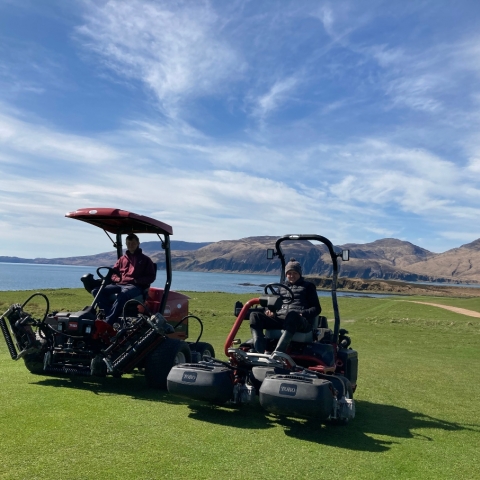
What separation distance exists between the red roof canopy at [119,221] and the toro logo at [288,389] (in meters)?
4.29

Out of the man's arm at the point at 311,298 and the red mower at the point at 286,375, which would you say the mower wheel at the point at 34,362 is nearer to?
the red mower at the point at 286,375

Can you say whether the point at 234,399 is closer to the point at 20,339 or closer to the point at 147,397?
the point at 147,397

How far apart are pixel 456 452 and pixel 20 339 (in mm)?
7111

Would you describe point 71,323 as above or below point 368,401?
above

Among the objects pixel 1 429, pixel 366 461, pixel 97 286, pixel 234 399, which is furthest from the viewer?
pixel 97 286

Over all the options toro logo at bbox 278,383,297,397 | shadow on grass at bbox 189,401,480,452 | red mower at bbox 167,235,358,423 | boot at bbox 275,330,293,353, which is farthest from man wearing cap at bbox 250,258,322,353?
toro logo at bbox 278,383,297,397

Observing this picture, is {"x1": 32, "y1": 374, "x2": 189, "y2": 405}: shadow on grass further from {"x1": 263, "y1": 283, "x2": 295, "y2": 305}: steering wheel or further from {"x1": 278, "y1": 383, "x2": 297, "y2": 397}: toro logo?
{"x1": 263, "y1": 283, "x2": 295, "y2": 305}: steering wheel

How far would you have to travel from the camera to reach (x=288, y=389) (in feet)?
20.1

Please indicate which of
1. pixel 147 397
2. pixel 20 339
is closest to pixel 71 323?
pixel 20 339

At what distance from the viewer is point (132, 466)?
479cm

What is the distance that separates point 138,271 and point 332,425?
4732 mm

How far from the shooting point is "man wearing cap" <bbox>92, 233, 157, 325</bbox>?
29.9 ft

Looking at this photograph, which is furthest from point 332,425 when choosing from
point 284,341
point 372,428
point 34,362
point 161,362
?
point 34,362

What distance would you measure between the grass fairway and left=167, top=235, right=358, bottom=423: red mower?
0.35 metres
